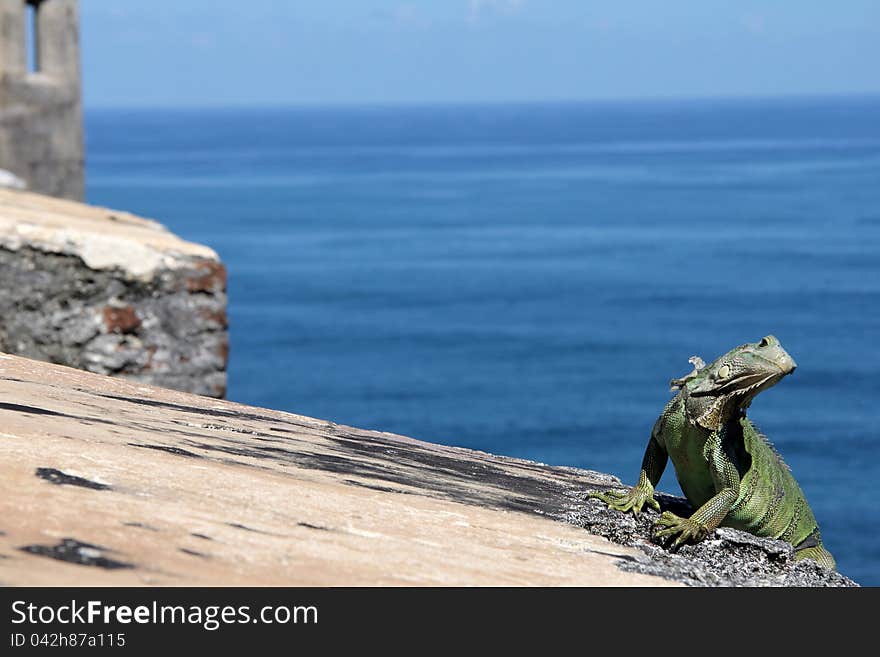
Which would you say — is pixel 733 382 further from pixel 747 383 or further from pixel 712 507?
pixel 712 507

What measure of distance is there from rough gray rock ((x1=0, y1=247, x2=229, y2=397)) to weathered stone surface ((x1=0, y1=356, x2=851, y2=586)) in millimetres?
2398

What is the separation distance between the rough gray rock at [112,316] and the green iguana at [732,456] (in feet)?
11.4

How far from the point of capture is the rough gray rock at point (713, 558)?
2.99 meters

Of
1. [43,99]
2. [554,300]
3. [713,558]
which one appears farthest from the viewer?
[554,300]

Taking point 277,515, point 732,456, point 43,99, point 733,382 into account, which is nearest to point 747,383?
point 733,382

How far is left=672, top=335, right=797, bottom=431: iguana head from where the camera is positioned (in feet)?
11.6

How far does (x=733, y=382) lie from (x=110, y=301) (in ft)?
12.7

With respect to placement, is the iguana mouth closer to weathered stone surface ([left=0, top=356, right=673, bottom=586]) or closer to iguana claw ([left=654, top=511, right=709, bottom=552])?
iguana claw ([left=654, top=511, right=709, bottom=552])

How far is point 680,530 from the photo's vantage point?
3229 millimetres

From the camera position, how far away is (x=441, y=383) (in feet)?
110

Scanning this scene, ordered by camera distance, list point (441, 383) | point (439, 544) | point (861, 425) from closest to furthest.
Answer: point (439, 544) → point (861, 425) → point (441, 383)

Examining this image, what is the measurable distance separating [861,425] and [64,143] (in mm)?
18676
